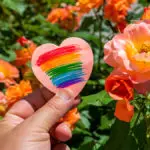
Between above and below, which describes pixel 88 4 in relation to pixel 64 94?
below

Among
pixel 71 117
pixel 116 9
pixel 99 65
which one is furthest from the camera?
pixel 99 65

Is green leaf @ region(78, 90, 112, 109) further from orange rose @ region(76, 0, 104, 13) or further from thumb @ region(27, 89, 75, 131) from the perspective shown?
orange rose @ region(76, 0, 104, 13)

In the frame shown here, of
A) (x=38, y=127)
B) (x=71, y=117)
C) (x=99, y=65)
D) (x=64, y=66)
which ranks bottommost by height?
(x=99, y=65)

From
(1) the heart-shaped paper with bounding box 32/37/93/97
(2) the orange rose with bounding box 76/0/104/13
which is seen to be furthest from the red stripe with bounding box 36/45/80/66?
(2) the orange rose with bounding box 76/0/104/13

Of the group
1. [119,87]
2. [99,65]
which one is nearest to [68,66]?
[119,87]

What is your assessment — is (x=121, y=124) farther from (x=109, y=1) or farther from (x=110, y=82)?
(x=109, y=1)

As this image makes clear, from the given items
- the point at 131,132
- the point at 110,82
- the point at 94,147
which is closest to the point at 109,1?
the point at 94,147

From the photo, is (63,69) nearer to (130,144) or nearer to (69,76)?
(69,76)
